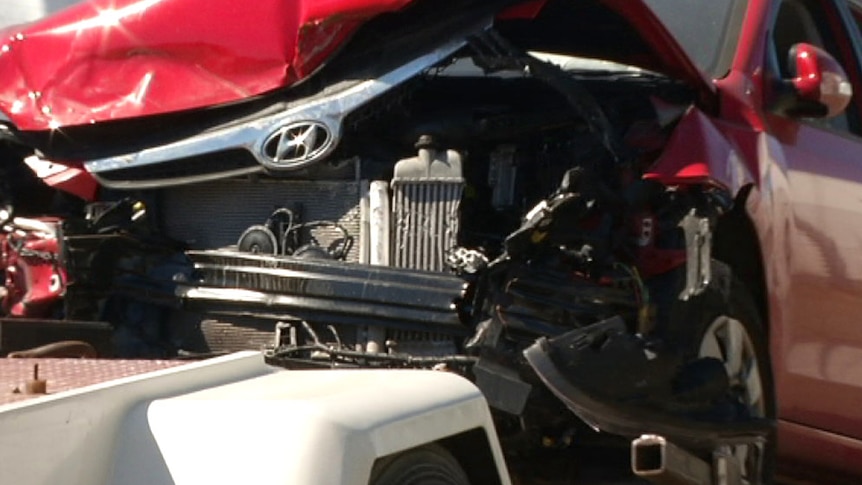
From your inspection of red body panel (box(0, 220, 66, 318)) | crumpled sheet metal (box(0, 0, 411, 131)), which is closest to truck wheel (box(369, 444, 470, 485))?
crumpled sheet metal (box(0, 0, 411, 131))

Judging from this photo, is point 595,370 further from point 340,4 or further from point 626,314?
point 340,4

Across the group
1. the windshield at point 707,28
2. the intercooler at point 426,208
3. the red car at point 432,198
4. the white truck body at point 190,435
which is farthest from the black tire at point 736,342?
the white truck body at point 190,435

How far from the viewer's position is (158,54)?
217 inches

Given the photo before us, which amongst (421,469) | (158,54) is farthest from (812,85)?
(421,469)

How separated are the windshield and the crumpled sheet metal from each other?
4.63 feet

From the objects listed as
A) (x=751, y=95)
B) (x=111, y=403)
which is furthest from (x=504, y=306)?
(x=111, y=403)

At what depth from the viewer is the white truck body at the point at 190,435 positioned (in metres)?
2.96

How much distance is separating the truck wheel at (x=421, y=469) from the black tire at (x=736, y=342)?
1.52 metres

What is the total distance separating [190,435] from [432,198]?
2066 millimetres

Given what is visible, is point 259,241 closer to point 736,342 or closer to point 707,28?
point 736,342

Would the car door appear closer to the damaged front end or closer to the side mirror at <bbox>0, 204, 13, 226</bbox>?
the damaged front end

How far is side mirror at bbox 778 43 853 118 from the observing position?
19.5 feet

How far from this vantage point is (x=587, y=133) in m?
5.31

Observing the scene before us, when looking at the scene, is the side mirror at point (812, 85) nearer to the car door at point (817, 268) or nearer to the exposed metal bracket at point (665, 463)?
the car door at point (817, 268)
